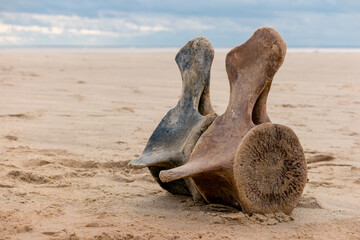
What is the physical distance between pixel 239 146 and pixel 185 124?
66 cm

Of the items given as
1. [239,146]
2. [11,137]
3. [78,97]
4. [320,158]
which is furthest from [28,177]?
[78,97]

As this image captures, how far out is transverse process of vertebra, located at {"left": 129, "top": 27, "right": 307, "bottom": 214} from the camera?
2.35m

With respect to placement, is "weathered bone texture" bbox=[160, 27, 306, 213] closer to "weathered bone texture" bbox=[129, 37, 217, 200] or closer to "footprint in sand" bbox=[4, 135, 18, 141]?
"weathered bone texture" bbox=[129, 37, 217, 200]

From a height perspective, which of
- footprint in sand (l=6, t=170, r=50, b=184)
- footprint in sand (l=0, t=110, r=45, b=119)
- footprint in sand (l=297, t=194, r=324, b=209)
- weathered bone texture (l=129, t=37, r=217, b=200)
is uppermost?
weathered bone texture (l=129, t=37, r=217, b=200)

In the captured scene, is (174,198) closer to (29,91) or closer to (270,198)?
(270,198)

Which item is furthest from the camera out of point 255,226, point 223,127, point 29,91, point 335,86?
point 335,86

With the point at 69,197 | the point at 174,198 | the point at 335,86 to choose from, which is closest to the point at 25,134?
the point at 69,197

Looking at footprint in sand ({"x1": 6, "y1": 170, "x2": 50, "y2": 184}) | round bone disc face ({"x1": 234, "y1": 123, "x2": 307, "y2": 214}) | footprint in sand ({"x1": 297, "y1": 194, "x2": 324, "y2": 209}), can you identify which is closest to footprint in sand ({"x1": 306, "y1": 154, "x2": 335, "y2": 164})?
footprint in sand ({"x1": 297, "y1": 194, "x2": 324, "y2": 209})

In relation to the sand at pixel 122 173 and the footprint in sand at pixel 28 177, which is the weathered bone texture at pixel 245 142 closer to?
the sand at pixel 122 173

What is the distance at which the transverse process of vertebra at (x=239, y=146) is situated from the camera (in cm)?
235

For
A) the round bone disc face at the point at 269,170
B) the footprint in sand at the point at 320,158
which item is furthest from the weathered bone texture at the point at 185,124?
the footprint in sand at the point at 320,158

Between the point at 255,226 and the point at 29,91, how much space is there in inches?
206

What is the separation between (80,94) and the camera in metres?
6.93

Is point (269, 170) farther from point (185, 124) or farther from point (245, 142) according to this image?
point (185, 124)
